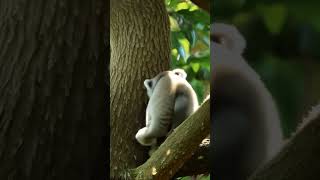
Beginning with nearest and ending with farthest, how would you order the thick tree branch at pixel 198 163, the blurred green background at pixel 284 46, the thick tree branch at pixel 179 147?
1. the blurred green background at pixel 284 46
2. the thick tree branch at pixel 179 147
3. the thick tree branch at pixel 198 163

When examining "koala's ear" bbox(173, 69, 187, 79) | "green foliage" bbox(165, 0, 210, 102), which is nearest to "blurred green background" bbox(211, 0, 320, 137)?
"green foliage" bbox(165, 0, 210, 102)

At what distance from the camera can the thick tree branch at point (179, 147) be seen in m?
2.82

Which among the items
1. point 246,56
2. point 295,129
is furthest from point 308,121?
point 246,56

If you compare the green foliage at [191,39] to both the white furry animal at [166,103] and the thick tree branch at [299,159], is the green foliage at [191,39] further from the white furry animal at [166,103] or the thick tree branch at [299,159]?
the thick tree branch at [299,159]

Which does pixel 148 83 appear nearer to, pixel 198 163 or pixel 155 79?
pixel 155 79

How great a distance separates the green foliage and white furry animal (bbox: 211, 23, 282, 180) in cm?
301

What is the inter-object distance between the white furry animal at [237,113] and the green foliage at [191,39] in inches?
118

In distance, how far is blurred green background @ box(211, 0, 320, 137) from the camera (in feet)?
2.59

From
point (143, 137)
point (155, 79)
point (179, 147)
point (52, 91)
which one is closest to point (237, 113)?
point (52, 91)

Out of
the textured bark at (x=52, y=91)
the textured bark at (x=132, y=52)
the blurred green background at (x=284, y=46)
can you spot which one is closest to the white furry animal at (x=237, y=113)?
the blurred green background at (x=284, y=46)

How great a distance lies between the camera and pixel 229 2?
2.78 feet

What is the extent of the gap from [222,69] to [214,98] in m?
0.05

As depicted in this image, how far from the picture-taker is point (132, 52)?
13.7 ft

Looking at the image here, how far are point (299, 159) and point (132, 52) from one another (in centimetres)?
341
